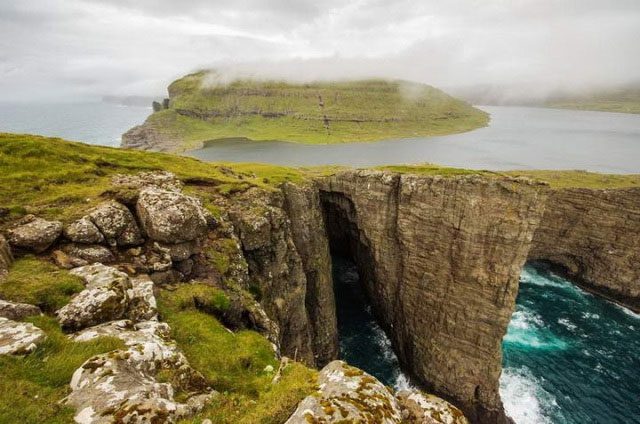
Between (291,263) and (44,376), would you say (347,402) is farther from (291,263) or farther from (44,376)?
(291,263)

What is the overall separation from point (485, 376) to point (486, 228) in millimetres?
17850

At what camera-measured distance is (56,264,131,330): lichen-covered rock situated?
12.2 m

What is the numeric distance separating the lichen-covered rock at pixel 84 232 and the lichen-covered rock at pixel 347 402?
1404cm

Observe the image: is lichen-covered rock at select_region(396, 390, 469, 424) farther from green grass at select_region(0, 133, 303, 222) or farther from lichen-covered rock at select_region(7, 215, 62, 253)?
green grass at select_region(0, 133, 303, 222)

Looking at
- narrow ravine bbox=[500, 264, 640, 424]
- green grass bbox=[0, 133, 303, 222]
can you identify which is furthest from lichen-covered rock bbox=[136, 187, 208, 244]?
narrow ravine bbox=[500, 264, 640, 424]

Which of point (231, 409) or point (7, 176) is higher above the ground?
point (7, 176)

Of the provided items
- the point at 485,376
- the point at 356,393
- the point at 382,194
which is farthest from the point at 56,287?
the point at 485,376

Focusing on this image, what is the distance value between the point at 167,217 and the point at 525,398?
47.9 meters

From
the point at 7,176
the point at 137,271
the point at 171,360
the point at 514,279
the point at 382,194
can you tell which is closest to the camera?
the point at 171,360

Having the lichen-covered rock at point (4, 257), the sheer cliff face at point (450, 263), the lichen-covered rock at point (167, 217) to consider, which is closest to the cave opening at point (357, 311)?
the sheer cliff face at point (450, 263)

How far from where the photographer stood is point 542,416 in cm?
4006

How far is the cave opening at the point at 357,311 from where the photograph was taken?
4738 centimetres

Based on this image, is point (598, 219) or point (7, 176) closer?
point (7, 176)

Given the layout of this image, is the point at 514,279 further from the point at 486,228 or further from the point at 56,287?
the point at 56,287
